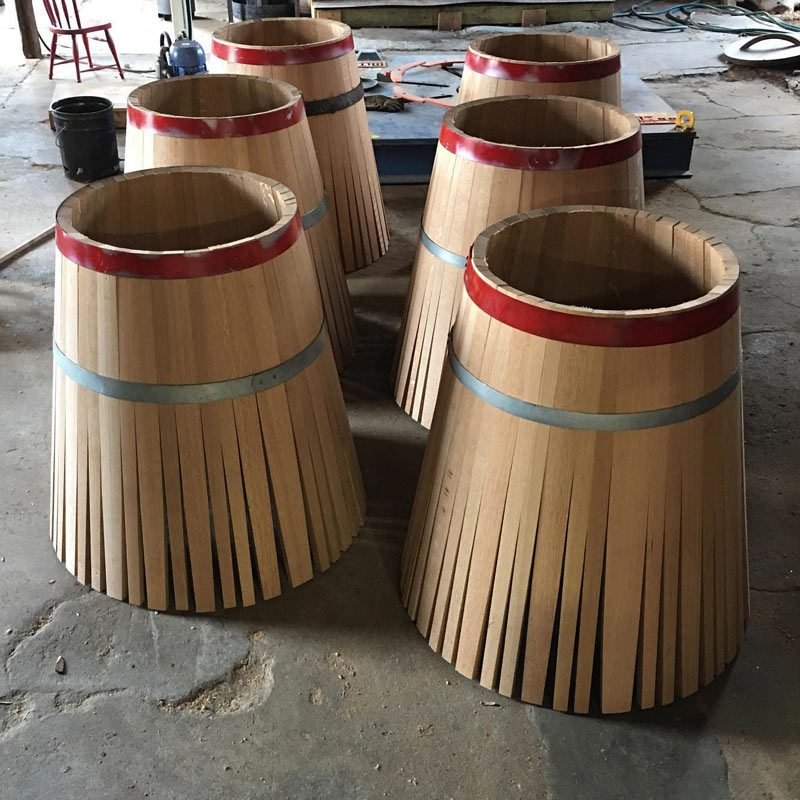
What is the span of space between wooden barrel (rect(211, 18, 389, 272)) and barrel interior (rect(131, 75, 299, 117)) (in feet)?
0.84

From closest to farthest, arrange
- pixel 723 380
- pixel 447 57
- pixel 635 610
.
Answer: pixel 723 380
pixel 635 610
pixel 447 57

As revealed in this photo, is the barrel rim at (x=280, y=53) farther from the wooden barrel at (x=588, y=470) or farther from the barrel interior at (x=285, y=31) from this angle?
the wooden barrel at (x=588, y=470)

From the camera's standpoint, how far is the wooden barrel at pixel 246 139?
7.97 ft

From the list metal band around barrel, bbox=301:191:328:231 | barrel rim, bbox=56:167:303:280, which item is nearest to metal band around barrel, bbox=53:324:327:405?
barrel rim, bbox=56:167:303:280

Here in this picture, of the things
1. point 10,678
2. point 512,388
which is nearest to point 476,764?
point 512,388

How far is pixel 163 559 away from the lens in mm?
2055

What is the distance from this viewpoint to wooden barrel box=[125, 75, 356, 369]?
7.97 feet

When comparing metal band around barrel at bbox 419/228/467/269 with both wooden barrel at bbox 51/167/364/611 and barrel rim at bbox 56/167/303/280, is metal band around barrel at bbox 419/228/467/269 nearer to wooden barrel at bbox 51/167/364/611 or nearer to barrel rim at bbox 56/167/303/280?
wooden barrel at bbox 51/167/364/611

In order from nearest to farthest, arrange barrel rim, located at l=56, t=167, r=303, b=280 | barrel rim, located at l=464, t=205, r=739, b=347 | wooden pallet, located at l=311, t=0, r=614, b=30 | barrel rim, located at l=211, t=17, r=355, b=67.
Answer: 1. barrel rim, located at l=464, t=205, r=739, b=347
2. barrel rim, located at l=56, t=167, r=303, b=280
3. barrel rim, located at l=211, t=17, r=355, b=67
4. wooden pallet, located at l=311, t=0, r=614, b=30

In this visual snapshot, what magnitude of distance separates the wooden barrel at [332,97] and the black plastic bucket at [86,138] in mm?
1426

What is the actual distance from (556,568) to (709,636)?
418 mm

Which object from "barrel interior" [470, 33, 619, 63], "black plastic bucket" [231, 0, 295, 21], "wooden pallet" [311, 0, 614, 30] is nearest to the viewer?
"barrel interior" [470, 33, 619, 63]

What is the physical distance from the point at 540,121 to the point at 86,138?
9.03 feet

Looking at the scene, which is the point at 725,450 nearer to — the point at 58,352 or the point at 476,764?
the point at 476,764
